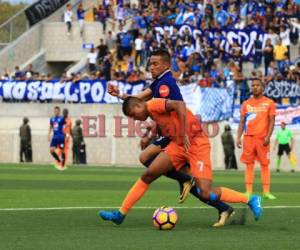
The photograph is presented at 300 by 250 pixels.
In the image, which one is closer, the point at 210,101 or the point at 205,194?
the point at 205,194

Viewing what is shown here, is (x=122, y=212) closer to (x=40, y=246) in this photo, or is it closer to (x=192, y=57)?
(x=40, y=246)

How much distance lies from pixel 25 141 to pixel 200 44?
8500 millimetres

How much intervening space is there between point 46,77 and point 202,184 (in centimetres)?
3514

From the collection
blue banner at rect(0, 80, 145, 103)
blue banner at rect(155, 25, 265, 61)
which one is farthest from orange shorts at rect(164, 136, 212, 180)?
blue banner at rect(155, 25, 265, 61)

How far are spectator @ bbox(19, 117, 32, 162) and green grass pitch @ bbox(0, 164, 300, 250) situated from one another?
70.5ft

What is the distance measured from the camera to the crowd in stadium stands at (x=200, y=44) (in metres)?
43.5

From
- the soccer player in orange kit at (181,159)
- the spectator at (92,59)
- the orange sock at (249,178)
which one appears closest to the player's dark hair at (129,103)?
the soccer player in orange kit at (181,159)

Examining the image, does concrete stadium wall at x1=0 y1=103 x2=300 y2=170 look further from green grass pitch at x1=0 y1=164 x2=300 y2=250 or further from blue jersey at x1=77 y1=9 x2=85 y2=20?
green grass pitch at x1=0 y1=164 x2=300 y2=250

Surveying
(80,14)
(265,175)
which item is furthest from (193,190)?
(80,14)

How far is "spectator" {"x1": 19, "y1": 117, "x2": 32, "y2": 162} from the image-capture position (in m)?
44.1

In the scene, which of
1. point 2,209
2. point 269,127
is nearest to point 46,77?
point 269,127

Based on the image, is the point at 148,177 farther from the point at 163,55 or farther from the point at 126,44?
the point at 126,44

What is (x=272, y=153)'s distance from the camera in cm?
4228

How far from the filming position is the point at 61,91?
46.5 meters
